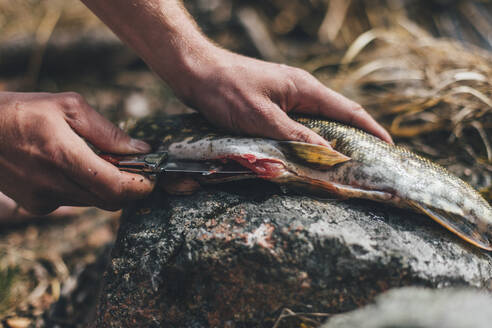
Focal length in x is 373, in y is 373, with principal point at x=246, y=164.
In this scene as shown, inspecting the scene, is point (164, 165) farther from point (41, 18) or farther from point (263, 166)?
point (41, 18)

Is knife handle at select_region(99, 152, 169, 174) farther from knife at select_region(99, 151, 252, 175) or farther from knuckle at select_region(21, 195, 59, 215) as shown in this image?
knuckle at select_region(21, 195, 59, 215)

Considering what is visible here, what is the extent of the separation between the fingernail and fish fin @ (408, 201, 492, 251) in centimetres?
170

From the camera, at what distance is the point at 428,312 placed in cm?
130

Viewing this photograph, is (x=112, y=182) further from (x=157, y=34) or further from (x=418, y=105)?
(x=418, y=105)

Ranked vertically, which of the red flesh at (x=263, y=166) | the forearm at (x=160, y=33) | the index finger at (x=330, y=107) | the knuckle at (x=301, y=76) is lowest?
the red flesh at (x=263, y=166)

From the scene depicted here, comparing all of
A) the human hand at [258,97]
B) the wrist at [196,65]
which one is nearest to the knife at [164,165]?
the human hand at [258,97]

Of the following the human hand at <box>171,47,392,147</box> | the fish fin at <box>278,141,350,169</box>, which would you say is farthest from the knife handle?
the fish fin at <box>278,141,350,169</box>

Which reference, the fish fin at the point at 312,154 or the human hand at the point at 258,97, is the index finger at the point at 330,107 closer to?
the human hand at the point at 258,97

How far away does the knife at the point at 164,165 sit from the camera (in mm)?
2329

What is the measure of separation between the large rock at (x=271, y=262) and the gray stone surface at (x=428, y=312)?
1.39 feet

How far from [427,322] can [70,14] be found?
7.06 meters

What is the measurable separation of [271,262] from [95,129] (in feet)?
4.61

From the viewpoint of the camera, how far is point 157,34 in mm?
2455

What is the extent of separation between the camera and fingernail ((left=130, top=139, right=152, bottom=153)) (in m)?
2.50
